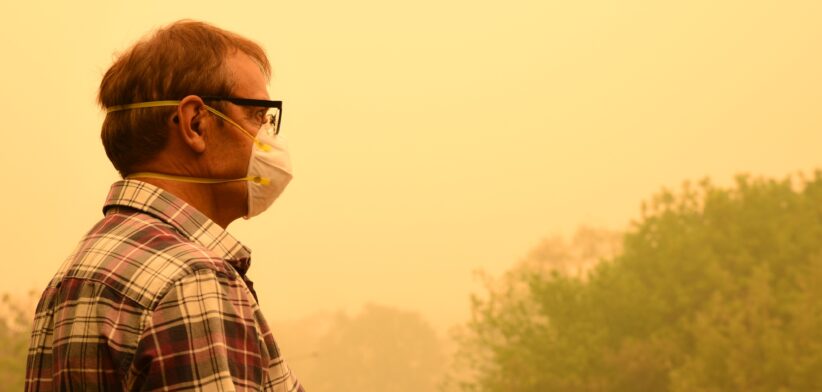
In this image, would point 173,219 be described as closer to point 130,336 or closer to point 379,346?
point 130,336

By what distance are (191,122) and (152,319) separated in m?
0.47

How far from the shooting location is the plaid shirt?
1.38 m

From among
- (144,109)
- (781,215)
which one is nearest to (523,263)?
(781,215)

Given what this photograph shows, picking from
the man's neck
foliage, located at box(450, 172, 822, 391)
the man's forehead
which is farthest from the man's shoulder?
foliage, located at box(450, 172, 822, 391)

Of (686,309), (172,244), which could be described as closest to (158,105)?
(172,244)

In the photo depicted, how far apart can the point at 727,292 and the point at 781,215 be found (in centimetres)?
312

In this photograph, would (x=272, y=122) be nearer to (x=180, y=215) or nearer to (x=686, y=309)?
(x=180, y=215)

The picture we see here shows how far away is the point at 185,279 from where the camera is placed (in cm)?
140

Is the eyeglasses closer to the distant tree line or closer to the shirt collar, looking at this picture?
the shirt collar

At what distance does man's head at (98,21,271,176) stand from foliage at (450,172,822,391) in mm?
20378

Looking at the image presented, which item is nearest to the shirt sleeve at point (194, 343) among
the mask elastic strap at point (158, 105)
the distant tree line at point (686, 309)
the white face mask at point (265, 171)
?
the mask elastic strap at point (158, 105)

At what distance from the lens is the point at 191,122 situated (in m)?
1.74

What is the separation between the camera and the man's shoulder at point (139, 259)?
1411mm

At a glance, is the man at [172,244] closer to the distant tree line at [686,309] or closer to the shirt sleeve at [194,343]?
the shirt sleeve at [194,343]
